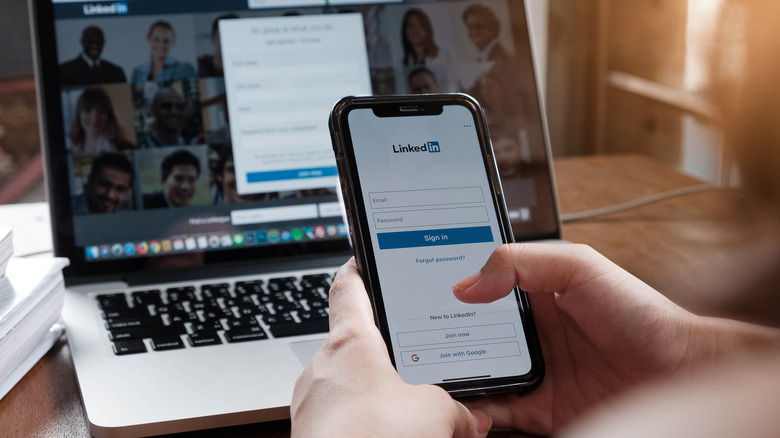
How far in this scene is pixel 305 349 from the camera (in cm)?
59

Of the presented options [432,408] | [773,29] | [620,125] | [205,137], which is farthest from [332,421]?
[620,125]

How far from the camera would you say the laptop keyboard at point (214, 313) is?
594mm

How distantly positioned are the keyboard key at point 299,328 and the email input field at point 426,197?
0.47ft

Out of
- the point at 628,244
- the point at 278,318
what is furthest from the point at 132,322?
the point at 628,244

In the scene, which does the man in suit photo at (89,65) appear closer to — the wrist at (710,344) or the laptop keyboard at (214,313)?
the laptop keyboard at (214,313)

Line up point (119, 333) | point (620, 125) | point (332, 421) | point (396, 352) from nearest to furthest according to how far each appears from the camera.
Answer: point (332, 421) < point (396, 352) < point (119, 333) < point (620, 125)

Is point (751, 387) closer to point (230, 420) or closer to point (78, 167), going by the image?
point (230, 420)

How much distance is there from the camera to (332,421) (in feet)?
1.25

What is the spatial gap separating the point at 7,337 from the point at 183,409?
0.16 m

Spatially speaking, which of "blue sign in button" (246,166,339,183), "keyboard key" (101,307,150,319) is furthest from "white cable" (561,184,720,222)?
"keyboard key" (101,307,150,319)

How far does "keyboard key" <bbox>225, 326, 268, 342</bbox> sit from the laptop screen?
0.16 m

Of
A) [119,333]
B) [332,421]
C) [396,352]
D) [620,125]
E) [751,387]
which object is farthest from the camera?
[620,125]

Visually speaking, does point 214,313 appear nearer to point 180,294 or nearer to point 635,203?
point 180,294

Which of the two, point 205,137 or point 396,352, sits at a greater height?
point 205,137
